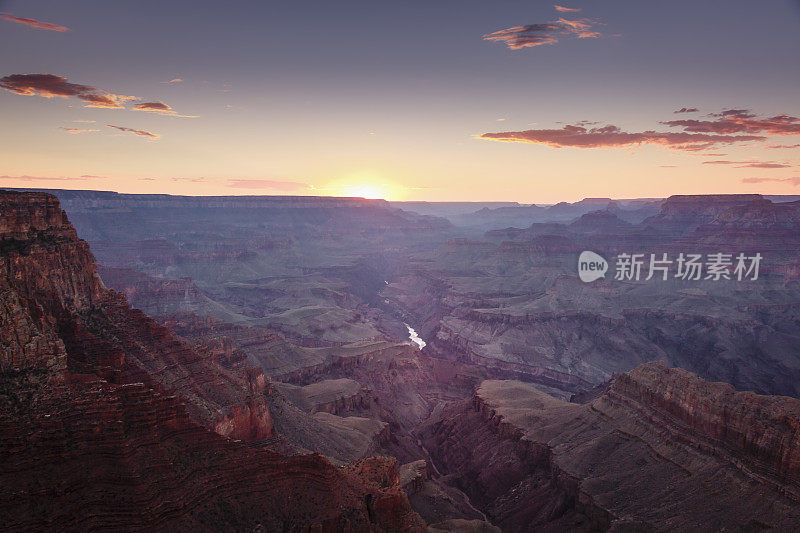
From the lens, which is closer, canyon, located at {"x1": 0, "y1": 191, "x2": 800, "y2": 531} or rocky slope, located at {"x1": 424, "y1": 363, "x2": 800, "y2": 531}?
canyon, located at {"x1": 0, "y1": 191, "x2": 800, "y2": 531}

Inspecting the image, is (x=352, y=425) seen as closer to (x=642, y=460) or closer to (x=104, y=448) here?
(x=642, y=460)

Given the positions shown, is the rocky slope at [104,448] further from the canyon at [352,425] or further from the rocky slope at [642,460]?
the rocky slope at [642,460]

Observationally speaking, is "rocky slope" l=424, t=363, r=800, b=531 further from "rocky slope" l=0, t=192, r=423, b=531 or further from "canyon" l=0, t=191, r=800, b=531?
"rocky slope" l=0, t=192, r=423, b=531

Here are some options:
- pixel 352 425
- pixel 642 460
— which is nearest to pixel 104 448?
pixel 352 425

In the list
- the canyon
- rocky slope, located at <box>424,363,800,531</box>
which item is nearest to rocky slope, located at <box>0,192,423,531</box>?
the canyon

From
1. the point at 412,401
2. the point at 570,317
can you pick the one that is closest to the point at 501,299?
the point at 570,317

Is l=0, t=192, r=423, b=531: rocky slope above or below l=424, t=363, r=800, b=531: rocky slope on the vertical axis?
above
